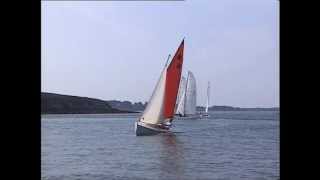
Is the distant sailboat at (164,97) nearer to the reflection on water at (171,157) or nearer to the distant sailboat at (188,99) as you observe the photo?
the reflection on water at (171,157)

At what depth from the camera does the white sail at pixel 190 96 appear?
77812 millimetres

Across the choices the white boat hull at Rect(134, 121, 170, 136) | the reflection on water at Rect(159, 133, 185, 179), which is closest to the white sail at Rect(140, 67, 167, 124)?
the white boat hull at Rect(134, 121, 170, 136)

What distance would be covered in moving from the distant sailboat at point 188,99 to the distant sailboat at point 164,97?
31.6 m

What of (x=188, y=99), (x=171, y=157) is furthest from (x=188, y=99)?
(x=171, y=157)

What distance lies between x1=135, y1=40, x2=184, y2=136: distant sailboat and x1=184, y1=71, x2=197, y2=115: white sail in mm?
34140

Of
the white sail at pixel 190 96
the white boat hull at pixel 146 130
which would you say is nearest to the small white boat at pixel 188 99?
the white sail at pixel 190 96

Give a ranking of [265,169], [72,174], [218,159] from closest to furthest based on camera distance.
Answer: [72,174], [265,169], [218,159]

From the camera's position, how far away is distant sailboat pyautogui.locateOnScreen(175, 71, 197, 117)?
77.8 meters

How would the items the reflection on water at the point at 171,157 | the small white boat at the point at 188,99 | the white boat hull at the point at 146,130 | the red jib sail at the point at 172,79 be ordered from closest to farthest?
the reflection on water at the point at 171,157
the red jib sail at the point at 172,79
the white boat hull at the point at 146,130
the small white boat at the point at 188,99
